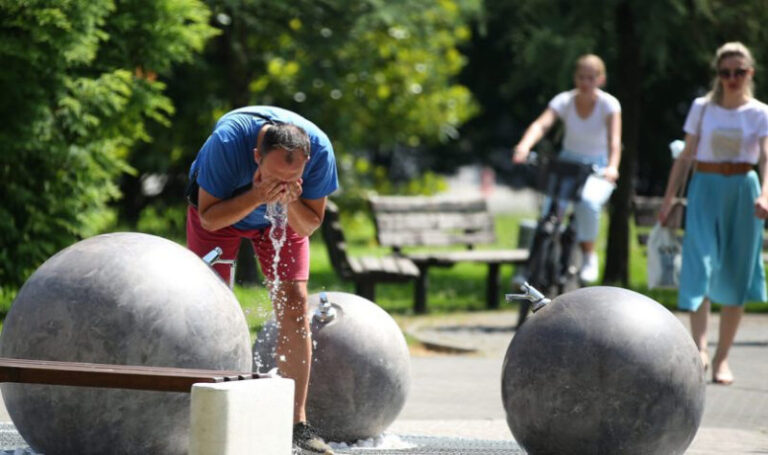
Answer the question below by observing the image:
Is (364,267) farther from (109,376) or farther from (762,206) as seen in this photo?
(109,376)

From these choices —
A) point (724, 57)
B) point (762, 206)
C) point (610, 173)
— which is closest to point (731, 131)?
point (724, 57)

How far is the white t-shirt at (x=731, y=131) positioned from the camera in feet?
31.6

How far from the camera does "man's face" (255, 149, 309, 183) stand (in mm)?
6109

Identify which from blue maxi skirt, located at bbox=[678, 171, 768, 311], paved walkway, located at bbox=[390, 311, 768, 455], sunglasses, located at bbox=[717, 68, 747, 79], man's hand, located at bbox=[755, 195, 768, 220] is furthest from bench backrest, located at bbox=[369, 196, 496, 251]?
man's hand, located at bbox=[755, 195, 768, 220]

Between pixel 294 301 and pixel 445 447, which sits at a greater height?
pixel 294 301

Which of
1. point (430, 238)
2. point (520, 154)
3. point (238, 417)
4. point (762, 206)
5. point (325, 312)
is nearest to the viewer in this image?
A: point (238, 417)

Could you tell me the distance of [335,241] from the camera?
543 inches

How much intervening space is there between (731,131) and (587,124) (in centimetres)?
249

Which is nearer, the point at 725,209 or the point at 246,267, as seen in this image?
the point at 725,209

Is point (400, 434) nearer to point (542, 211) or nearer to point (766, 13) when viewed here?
point (542, 211)

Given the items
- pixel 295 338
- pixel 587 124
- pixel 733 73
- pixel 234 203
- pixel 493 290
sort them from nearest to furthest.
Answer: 1. pixel 234 203
2. pixel 295 338
3. pixel 733 73
4. pixel 587 124
5. pixel 493 290

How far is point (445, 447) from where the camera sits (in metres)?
7.11

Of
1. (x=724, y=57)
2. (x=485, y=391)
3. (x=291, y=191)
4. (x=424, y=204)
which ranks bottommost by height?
(x=485, y=391)

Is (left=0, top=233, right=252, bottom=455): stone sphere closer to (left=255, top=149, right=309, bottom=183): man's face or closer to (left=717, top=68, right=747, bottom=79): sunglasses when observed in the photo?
(left=255, top=149, right=309, bottom=183): man's face
